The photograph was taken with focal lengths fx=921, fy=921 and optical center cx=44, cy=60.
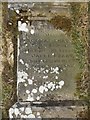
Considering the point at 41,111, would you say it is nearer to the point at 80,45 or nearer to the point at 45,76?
the point at 45,76

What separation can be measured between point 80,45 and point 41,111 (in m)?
0.33

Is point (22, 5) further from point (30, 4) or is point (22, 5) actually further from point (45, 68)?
point (45, 68)

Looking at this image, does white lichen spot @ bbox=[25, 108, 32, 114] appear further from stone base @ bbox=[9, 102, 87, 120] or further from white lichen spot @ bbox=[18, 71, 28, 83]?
white lichen spot @ bbox=[18, 71, 28, 83]

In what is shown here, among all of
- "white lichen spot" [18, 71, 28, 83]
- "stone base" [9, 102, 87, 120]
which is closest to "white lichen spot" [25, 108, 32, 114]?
"stone base" [9, 102, 87, 120]

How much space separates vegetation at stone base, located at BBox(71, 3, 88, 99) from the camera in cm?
393

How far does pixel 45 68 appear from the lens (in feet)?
12.9

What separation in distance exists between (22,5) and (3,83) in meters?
0.34

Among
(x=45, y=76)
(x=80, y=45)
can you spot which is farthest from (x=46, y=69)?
(x=80, y=45)

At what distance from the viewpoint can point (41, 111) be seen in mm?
3928

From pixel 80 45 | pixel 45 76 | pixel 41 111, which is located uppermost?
pixel 80 45

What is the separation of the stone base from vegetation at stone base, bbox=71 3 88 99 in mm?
77

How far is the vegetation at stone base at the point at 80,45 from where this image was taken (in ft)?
12.9

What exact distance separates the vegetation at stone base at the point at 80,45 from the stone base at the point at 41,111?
0.08 metres

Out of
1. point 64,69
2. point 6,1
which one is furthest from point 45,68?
point 6,1
